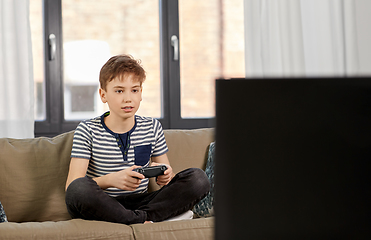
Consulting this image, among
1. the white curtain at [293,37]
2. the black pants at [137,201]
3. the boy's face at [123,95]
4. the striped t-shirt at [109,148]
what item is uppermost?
the white curtain at [293,37]

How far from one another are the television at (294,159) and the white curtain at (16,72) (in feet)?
6.55

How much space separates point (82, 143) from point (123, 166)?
211 mm

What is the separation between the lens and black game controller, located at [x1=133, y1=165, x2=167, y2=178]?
4.72 feet

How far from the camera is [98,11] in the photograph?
8.13 ft

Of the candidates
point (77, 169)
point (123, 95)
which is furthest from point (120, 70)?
point (77, 169)

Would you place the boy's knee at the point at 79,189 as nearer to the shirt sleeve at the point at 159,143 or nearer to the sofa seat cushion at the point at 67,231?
the sofa seat cushion at the point at 67,231

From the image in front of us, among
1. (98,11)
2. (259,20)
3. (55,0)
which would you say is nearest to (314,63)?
(259,20)

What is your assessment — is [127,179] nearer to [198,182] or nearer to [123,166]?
[123,166]

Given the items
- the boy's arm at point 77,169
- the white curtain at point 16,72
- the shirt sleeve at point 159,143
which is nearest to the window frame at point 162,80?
the white curtain at point 16,72

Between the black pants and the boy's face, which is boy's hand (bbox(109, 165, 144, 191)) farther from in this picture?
the boy's face

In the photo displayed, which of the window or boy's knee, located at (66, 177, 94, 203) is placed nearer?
boy's knee, located at (66, 177, 94, 203)

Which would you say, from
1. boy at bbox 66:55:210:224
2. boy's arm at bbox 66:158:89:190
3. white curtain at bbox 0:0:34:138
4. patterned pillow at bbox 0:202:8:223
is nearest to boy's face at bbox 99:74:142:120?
boy at bbox 66:55:210:224

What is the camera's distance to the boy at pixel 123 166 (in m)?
1.36

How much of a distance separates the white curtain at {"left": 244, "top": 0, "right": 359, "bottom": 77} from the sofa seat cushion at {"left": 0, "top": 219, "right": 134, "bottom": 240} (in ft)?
5.02
